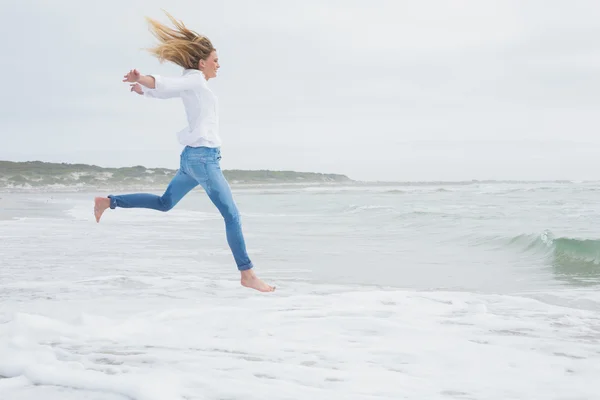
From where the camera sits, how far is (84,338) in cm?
364

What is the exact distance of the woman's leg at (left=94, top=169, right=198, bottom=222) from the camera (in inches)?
205

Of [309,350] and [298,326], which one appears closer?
[309,350]

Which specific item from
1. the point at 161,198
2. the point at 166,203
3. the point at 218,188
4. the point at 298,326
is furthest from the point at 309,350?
the point at 161,198

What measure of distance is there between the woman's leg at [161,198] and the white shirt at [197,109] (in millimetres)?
344

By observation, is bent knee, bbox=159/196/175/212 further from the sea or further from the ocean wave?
the ocean wave

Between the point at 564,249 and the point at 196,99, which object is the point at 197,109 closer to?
the point at 196,99

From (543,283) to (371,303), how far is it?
274 centimetres

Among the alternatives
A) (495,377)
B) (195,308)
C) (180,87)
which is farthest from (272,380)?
(180,87)

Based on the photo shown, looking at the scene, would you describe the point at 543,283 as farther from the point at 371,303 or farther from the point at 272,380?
the point at 272,380

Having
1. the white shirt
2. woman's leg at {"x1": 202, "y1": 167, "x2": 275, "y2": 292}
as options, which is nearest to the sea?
woman's leg at {"x1": 202, "y1": 167, "x2": 275, "y2": 292}

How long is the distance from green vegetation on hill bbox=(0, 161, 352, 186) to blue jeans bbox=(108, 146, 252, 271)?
65.7 metres

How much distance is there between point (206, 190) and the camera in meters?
5.09

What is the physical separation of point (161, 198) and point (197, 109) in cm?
89

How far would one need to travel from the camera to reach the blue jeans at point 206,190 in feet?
16.2
